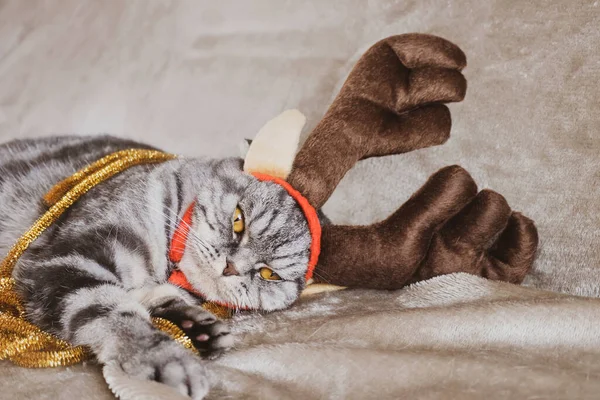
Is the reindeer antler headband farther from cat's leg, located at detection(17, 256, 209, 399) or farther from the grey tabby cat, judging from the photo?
cat's leg, located at detection(17, 256, 209, 399)

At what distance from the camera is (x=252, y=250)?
100cm

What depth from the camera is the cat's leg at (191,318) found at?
2.72 ft

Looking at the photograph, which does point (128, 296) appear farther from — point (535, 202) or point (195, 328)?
point (535, 202)

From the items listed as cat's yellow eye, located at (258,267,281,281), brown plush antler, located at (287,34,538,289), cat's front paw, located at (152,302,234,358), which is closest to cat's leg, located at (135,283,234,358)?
cat's front paw, located at (152,302,234,358)

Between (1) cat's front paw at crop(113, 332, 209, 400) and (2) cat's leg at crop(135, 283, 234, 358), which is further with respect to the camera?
(2) cat's leg at crop(135, 283, 234, 358)

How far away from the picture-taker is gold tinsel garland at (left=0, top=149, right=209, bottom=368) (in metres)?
0.76

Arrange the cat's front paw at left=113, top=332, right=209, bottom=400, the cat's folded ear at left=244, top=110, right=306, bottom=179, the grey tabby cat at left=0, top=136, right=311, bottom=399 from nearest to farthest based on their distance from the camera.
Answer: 1. the cat's front paw at left=113, top=332, right=209, bottom=400
2. the grey tabby cat at left=0, top=136, right=311, bottom=399
3. the cat's folded ear at left=244, top=110, right=306, bottom=179

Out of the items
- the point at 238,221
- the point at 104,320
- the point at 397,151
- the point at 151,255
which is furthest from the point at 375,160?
the point at 104,320

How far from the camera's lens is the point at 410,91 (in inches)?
38.3

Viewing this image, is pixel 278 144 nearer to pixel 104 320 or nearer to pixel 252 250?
pixel 252 250

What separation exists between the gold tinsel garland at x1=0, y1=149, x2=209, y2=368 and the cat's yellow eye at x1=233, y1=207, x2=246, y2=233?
154mm

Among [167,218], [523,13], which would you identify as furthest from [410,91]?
[167,218]

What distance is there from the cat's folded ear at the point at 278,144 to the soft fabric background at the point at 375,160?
26cm

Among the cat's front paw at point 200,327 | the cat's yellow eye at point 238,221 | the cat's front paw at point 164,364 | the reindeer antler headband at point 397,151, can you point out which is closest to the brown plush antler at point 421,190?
the reindeer antler headband at point 397,151
